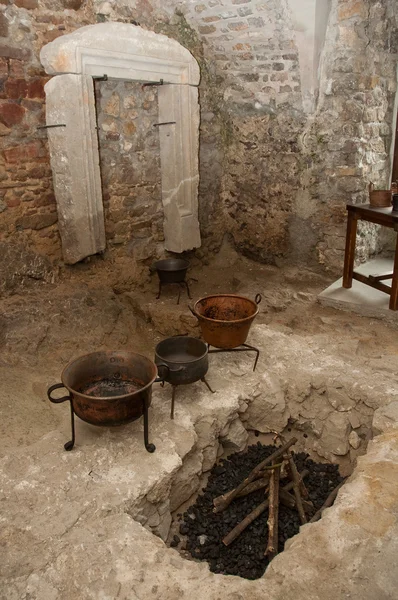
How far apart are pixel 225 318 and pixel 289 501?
63.7 inches

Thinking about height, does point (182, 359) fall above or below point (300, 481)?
above

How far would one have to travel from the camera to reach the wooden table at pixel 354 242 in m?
4.67

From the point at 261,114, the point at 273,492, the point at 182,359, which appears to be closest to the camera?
the point at 273,492

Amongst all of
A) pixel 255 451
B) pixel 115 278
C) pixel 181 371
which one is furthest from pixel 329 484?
pixel 115 278

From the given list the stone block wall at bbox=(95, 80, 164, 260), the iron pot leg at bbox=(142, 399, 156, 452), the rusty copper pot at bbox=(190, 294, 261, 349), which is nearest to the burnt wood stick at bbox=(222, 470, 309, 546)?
the iron pot leg at bbox=(142, 399, 156, 452)

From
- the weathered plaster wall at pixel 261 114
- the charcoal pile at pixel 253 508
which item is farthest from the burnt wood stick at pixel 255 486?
the weathered plaster wall at pixel 261 114

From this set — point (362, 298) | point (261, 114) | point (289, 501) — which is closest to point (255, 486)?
point (289, 501)

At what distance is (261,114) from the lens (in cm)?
585

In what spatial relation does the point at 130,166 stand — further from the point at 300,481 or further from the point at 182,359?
the point at 300,481

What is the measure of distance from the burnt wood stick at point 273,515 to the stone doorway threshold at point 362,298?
2163mm

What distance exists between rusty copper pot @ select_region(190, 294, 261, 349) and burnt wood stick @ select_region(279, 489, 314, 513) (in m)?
1.17

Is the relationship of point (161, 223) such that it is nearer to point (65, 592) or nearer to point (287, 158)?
point (287, 158)

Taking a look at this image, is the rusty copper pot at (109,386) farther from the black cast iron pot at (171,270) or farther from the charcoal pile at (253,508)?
the black cast iron pot at (171,270)

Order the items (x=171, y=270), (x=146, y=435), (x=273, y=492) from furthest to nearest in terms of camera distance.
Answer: (x=171, y=270), (x=273, y=492), (x=146, y=435)
